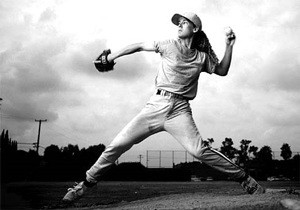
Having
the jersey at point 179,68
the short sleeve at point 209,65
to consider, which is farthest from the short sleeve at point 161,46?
the short sleeve at point 209,65

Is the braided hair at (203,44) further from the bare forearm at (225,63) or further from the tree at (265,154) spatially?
the tree at (265,154)

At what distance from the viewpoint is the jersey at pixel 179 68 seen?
18.2 feet

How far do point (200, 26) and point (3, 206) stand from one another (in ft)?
12.6

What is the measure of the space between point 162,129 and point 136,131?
36 centimetres

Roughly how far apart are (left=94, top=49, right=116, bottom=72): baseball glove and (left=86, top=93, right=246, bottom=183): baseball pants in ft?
2.76

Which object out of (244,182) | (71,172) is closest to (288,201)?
(244,182)

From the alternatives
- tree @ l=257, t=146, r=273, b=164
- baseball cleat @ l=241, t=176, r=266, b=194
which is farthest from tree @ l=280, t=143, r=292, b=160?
baseball cleat @ l=241, t=176, r=266, b=194

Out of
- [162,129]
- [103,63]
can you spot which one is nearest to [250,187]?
[162,129]

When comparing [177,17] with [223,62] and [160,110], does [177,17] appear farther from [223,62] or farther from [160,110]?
[160,110]

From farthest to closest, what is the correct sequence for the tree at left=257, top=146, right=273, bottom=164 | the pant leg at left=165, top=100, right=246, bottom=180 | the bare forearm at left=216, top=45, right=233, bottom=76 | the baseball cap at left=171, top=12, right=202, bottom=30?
the tree at left=257, top=146, right=273, bottom=164 → the bare forearm at left=216, top=45, right=233, bottom=76 → the baseball cap at left=171, top=12, right=202, bottom=30 → the pant leg at left=165, top=100, right=246, bottom=180

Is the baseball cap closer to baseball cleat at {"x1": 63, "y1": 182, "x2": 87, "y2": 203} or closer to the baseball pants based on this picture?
the baseball pants

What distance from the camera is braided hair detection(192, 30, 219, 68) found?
5859mm

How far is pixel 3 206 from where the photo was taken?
5883 millimetres

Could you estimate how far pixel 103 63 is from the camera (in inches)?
234
